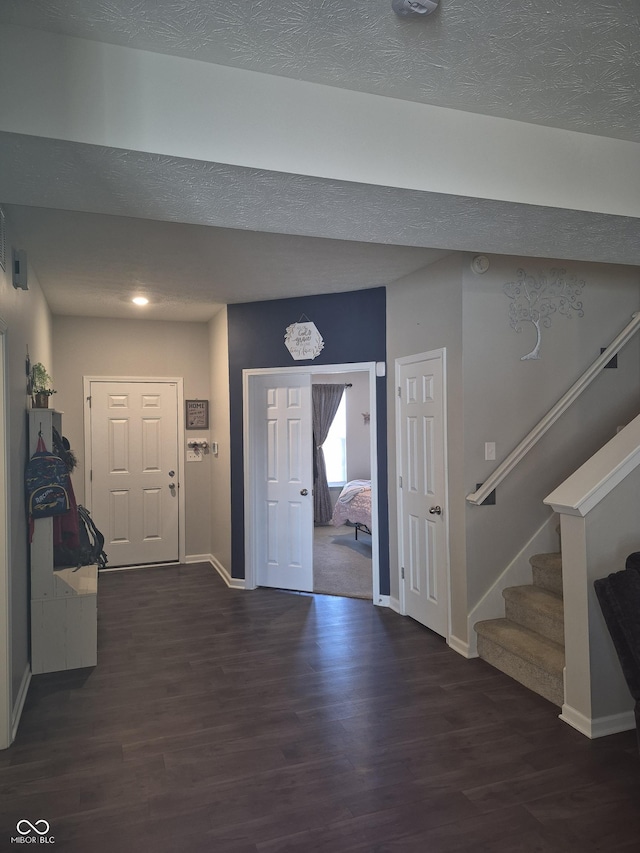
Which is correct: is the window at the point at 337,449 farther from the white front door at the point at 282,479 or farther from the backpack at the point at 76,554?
the backpack at the point at 76,554

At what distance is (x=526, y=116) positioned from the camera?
2137mm

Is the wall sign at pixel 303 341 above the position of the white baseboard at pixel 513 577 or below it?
above

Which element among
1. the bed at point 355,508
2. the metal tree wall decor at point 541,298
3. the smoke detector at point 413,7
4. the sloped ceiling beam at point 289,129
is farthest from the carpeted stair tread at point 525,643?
the bed at point 355,508

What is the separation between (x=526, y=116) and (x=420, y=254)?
5.76 feet

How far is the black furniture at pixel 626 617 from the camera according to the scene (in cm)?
228

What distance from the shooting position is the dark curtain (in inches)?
339

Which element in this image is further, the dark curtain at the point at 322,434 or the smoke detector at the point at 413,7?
the dark curtain at the point at 322,434

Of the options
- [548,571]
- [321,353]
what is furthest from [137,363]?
[548,571]

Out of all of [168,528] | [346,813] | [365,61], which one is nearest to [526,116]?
[365,61]

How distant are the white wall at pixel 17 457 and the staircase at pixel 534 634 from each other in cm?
269

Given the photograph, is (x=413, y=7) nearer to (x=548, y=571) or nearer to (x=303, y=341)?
(x=548, y=571)

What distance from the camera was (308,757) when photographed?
2.65m

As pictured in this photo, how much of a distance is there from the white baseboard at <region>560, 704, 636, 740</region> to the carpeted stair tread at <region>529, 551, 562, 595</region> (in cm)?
88

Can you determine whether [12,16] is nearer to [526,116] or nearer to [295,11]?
[295,11]
